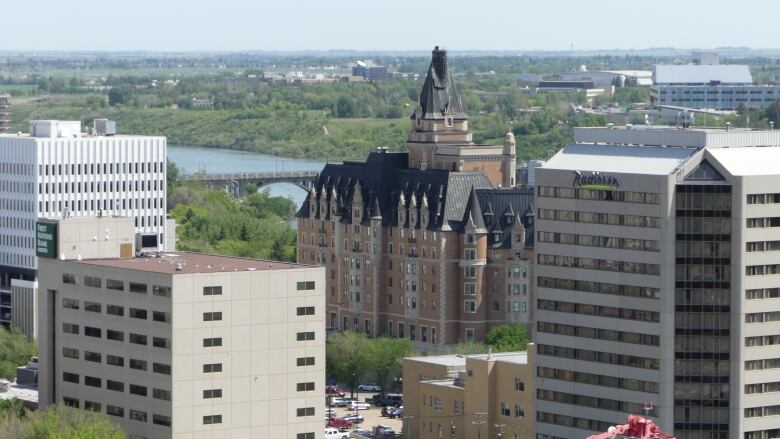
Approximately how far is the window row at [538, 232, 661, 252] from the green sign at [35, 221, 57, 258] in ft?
73.0

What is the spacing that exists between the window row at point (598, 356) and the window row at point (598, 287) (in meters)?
2.56

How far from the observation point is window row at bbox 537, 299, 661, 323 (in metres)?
110

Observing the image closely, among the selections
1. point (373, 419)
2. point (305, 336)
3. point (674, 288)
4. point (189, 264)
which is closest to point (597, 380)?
point (674, 288)

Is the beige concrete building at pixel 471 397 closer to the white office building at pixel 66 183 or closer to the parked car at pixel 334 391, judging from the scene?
the parked car at pixel 334 391

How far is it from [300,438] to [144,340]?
313 inches

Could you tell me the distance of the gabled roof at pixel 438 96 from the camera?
186 metres

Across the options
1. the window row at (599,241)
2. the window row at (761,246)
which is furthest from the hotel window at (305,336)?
the window row at (761,246)

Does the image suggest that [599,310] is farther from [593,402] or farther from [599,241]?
[593,402]

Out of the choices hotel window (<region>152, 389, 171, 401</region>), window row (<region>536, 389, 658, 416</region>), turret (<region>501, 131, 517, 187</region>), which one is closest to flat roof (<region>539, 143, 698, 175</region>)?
window row (<region>536, 389, 658, 416</region>)

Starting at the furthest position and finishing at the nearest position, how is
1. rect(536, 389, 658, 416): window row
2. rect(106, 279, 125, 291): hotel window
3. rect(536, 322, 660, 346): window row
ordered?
1. rect(106, 279, 125, 291): hotel window
2. rect(536, 389, 658, 416): window row
3. rect(536, 322, 660, 346): window row

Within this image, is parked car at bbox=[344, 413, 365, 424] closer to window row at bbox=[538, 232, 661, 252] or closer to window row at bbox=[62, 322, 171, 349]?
window row at bbox=[62, 322, 171, 349]

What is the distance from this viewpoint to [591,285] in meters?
112

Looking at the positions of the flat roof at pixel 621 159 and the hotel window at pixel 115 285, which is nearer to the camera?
the flat roof at pixel 621 159

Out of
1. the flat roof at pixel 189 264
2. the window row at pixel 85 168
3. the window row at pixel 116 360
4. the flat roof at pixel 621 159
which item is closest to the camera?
the flat roof at pixel 621 159
